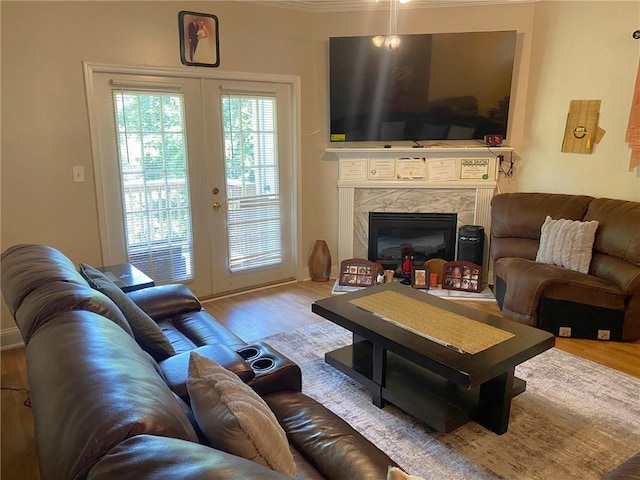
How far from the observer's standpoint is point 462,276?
181 inches

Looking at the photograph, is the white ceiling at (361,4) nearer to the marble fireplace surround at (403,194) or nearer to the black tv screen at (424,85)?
the black tv screen at (424,85)

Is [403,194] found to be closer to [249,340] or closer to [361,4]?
[361,4]

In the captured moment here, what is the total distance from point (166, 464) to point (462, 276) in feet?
13.6

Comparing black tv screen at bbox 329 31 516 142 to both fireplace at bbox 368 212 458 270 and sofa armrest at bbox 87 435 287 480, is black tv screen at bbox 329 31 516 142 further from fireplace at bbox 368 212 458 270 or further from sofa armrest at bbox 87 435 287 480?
sofa armrest at bbox 87 435 287 480

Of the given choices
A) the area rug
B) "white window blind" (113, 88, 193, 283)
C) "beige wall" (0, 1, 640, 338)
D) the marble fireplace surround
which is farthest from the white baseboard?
the marble fireplace surround

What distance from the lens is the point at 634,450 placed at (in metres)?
2.27

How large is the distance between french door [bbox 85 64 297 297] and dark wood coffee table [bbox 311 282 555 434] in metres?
1.82

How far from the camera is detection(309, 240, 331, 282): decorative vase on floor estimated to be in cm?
496

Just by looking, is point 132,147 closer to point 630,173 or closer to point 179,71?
point 179,71

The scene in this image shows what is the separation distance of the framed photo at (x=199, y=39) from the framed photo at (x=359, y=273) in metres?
2.26

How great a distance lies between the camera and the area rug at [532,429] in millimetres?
2170

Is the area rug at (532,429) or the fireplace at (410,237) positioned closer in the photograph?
the area rug at (532,429)

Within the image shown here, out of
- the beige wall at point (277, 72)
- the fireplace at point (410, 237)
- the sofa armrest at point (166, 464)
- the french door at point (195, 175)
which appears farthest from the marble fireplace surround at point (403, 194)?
the sofa armrest at point (166, 464)

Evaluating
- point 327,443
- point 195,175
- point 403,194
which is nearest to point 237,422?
point 327,443
